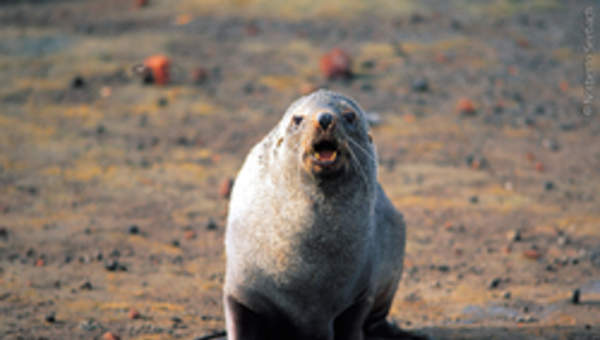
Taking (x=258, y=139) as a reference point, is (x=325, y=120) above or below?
above

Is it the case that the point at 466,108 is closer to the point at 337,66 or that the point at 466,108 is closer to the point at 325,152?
the point at 337,66

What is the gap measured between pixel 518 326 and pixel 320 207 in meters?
2.21

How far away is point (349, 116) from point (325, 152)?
292 mm

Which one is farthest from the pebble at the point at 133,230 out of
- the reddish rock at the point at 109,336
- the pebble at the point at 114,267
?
the reddish rock at the point at 109,336

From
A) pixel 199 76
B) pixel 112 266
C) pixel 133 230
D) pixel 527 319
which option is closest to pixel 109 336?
pixel 112 266

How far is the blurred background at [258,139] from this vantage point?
5.68m

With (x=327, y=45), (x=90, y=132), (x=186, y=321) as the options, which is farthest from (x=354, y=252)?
(x=327, y=45)

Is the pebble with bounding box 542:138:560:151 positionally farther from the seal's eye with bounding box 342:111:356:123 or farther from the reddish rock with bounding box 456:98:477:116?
the seal's eye with bounding box 342:111:356:123

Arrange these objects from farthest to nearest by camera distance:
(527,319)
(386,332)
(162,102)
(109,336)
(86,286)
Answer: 1. (162,102)
2. (86,286)
3. (527,319)
4. (386,332)
5. (109,336)

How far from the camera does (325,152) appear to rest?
141 inches

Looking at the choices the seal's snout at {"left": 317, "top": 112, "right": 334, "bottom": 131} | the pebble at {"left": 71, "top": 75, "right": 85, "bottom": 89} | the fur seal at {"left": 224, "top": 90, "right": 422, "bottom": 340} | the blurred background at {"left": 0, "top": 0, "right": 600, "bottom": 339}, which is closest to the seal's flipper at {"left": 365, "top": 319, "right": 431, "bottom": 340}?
the blurred background at {"left": 0, "top": 0, "right": 600, "bottom": 339}

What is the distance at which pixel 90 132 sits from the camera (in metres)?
9.57

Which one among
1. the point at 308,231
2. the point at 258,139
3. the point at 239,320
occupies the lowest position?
the point at 258,139

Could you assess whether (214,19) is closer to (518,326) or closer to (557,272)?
(557,272)
